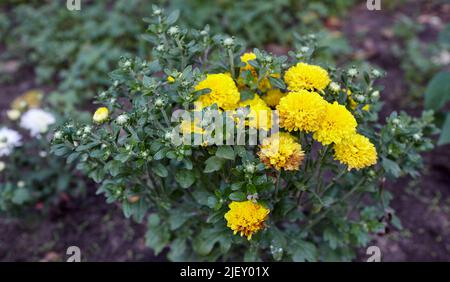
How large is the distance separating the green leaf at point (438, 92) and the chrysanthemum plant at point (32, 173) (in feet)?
7.85

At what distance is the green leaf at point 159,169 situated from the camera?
1.97m

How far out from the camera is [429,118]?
237 centimetres

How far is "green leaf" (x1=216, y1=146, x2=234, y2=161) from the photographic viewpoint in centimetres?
181

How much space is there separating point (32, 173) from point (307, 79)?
2.00m

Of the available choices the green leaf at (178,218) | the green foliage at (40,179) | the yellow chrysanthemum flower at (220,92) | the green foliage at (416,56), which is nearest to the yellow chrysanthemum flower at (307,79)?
the yellow chrysanthemum flower at (220,92)

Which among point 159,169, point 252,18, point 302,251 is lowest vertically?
point 302,251

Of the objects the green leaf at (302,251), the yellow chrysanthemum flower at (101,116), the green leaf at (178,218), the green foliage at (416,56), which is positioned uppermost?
the green foliage at (416,56)

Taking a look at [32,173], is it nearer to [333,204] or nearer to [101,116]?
[101,116]

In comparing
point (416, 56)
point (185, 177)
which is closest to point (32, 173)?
point (185, 177)

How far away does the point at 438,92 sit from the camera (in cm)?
323

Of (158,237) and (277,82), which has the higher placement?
(277,82)

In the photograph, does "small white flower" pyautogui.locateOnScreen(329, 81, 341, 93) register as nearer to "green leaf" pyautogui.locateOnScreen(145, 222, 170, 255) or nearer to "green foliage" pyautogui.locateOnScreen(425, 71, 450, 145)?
"green leaf" pyautogui.locateOnScreen(145, 222, 170, 255)

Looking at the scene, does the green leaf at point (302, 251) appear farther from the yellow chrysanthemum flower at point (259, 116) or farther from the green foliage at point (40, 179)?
the green foliage at point (40, 179)

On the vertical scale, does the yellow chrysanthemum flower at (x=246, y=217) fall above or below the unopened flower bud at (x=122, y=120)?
below
